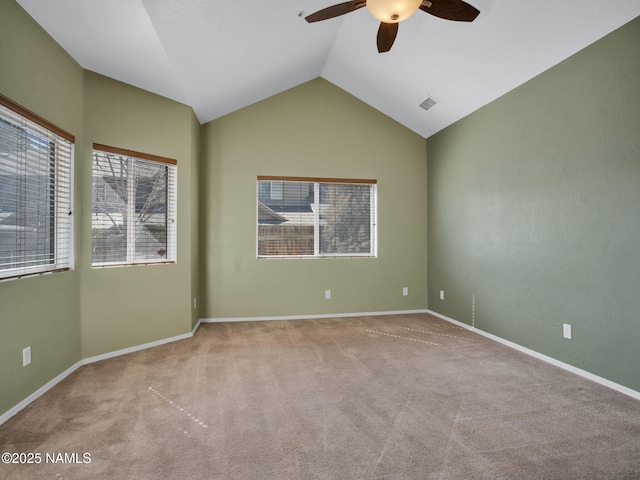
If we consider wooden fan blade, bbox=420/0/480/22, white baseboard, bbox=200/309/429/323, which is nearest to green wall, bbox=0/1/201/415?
white baseboard, bbox=200/309/429/323

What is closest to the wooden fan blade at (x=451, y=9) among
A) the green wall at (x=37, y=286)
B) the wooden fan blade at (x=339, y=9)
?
the wooden fan blade at (x=339, y=9)

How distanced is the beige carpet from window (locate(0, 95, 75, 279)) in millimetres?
997

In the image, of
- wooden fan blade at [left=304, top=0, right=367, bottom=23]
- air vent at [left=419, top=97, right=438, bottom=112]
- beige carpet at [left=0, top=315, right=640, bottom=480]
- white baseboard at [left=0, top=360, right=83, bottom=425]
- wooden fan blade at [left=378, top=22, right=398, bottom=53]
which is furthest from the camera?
air vent at [left=419, top=97, right=438, bottom=112]

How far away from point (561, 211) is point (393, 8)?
2.24 metres

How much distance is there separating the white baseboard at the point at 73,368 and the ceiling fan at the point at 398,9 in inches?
128

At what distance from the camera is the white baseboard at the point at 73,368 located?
7.38 ft

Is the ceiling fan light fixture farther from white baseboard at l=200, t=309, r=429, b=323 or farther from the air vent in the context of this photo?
white baseboard at l=200, t=309, r=429, b=323

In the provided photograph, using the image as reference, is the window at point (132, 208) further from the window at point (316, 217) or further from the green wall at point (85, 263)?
the window at point (316, 217)

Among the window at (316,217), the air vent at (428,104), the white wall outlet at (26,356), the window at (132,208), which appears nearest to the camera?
the white wall outlet at (26,356)

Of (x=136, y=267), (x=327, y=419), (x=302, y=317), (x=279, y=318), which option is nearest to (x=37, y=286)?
(x=136, y=267)

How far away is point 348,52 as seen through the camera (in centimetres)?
412

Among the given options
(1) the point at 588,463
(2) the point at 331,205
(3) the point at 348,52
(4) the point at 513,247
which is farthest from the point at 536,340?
(3) the point at 348,52

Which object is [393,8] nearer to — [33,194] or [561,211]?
[561,211]

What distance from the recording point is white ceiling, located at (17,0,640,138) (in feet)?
8.51
